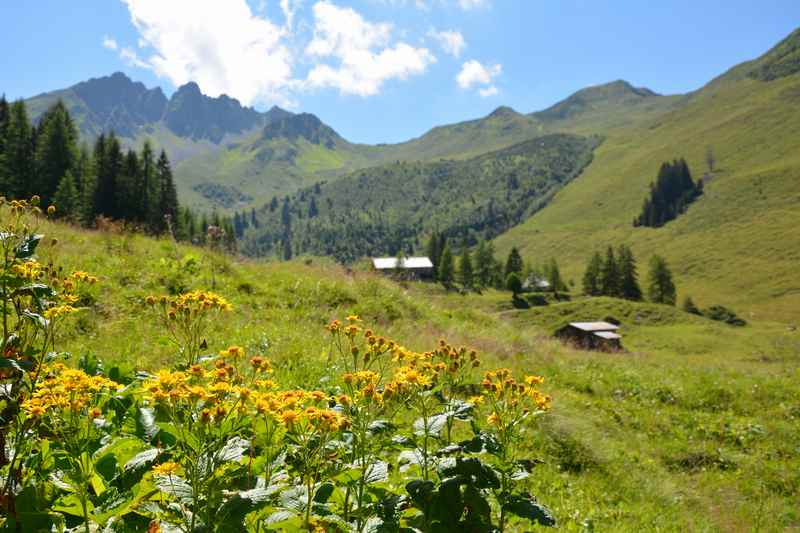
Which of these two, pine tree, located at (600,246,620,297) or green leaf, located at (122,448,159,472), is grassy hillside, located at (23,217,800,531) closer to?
green leaf, located at (122,448,159,472)

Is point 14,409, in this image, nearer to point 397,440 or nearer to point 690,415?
point 397,440

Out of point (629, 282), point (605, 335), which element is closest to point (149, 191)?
point (605, 335)

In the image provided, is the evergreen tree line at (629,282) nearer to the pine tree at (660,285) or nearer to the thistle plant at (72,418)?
the pine tree at (660,285)

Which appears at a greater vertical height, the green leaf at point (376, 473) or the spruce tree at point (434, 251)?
the green leaf at point (376, 473)

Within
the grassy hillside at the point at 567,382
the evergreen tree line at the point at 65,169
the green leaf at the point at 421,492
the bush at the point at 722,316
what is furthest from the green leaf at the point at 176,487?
the bush at the point at 722,316

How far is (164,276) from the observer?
1284 centimetres

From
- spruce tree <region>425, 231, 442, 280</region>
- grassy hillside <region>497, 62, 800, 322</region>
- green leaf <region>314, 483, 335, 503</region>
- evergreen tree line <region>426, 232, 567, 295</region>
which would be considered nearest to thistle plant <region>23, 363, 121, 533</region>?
green leaf <region>314, 483, 335, 503</region>

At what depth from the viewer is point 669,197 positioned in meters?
194

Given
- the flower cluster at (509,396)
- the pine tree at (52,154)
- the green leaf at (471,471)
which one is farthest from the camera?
the pine tree at (52,154)

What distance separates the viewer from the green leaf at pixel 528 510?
308cm

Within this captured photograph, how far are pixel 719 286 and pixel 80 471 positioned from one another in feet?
500

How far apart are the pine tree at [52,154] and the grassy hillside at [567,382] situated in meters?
54.2

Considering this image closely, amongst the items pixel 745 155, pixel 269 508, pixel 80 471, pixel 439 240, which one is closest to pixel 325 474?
pixel 269 508

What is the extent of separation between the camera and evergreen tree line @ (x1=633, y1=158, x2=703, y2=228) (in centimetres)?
18788
